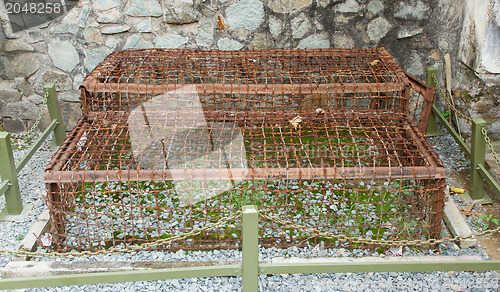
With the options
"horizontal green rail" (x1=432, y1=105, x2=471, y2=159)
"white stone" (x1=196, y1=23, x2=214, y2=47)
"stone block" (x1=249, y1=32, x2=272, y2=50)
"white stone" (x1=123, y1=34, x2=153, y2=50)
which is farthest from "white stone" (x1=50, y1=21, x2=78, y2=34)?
"horizontal green rail" (x1=432, y1=105, x2=471, y2=159)

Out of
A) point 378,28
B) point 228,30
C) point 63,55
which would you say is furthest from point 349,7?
point 63,55

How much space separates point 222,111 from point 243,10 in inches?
49.9

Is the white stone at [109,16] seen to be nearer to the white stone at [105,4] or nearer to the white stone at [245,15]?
the white stone at [105,4]

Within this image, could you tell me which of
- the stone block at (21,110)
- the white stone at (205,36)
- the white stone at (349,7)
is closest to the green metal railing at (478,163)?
the white stone at (349,7)

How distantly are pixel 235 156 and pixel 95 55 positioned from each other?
1983mm

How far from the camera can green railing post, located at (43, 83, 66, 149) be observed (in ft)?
14.9

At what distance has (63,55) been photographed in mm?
4961

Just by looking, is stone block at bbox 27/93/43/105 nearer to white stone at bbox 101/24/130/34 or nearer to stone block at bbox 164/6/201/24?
white stone at bbox 101/24/130/34

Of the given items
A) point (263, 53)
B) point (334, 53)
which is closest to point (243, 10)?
point (263, 53)

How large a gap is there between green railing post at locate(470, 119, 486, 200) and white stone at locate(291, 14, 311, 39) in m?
1.90

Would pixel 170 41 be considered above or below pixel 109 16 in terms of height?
below

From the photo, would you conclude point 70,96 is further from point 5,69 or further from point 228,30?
point 228,30

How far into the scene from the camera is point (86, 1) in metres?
4.76

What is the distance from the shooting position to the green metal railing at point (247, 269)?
2555mm
